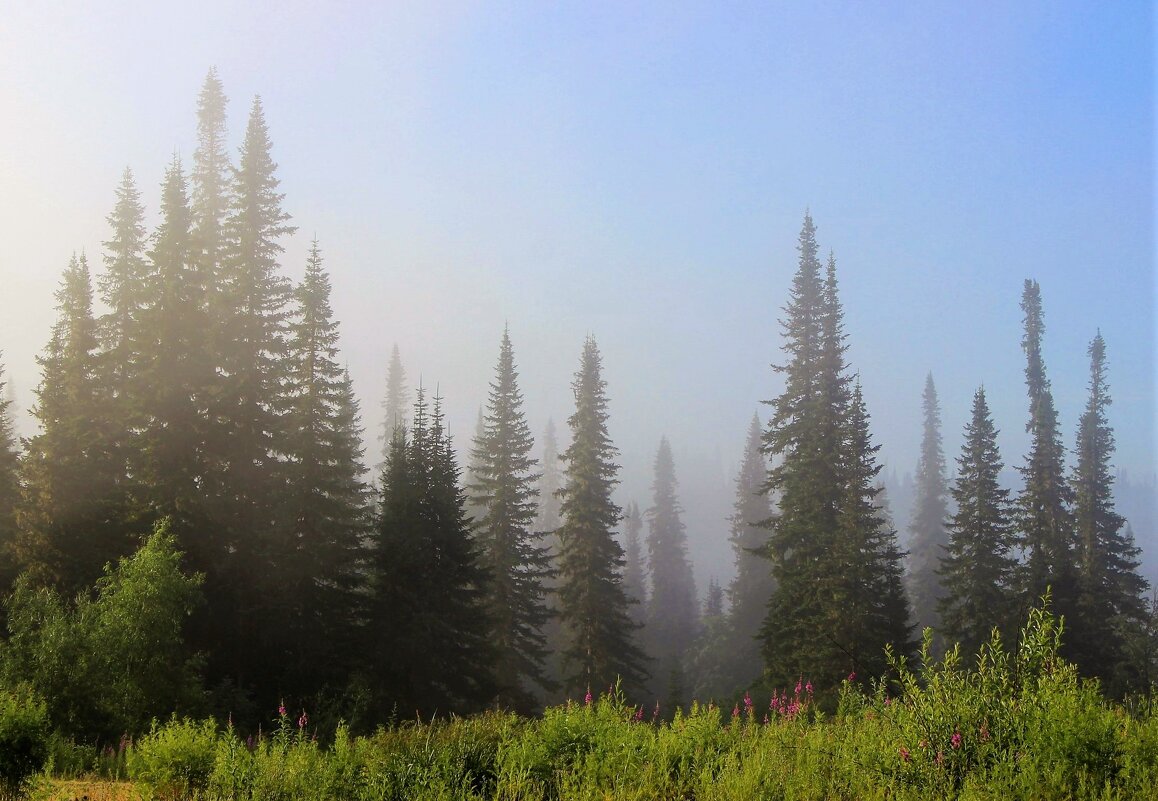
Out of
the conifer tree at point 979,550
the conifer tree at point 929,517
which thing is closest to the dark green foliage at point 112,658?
the conifer tree at point 979,550

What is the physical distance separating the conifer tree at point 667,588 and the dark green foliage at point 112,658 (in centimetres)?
4303

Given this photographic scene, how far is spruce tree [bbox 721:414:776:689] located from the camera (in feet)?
152

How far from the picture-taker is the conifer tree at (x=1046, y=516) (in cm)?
3322

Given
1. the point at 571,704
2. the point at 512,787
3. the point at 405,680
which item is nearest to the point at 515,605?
the point at 405,680

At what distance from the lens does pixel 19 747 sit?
27.5 ft

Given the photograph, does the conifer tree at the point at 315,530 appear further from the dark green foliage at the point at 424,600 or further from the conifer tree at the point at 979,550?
the conifer tree at the point at 979,550

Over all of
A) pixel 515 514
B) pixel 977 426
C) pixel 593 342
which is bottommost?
pixel 515 514

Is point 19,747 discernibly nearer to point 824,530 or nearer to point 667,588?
point 824,530

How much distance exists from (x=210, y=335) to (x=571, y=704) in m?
23.1

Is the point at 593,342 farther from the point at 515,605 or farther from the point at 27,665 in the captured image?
the point at 27,665

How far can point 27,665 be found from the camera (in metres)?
14.2

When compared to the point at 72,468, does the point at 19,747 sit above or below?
below

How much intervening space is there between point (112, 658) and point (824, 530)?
25.0 meters

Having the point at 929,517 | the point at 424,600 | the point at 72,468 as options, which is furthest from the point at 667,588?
the point at 72,468
